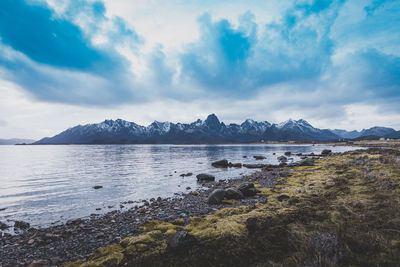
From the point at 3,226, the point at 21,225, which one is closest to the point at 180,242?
the point at 21,225

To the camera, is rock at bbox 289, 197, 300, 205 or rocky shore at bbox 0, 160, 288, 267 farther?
rock at bbox 289, 197, 300, 205

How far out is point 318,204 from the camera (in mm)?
10664

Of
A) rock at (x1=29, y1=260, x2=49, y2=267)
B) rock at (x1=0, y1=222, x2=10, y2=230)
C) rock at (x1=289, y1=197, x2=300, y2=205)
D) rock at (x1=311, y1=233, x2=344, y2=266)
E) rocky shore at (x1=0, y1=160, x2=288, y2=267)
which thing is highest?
rock at (x1=311, y1=233, x2=344, y2=266)

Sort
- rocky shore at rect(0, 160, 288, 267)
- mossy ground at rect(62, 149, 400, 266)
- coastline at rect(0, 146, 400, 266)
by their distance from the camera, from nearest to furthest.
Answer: mossy ground at rect(62, 149, 400, 266) < coastline at rect(0, 146, 400, 266) < rocky shore at rect(0, 160, 288, 267)

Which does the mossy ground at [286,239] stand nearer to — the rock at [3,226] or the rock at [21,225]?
the rock at [21,225]

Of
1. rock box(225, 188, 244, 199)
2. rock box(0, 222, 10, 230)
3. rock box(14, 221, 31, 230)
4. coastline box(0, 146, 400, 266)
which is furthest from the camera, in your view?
rock box(225, 188, 244, 199)

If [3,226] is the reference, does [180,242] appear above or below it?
above

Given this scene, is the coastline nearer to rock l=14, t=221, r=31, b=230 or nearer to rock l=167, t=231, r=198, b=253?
rock l=167, t=231, r=198, b=253

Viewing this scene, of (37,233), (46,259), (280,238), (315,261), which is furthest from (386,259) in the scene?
(37,233)

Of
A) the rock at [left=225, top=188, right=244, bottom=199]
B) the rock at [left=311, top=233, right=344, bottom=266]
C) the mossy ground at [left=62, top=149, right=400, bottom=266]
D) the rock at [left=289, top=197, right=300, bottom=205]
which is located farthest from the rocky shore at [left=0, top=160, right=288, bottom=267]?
the rock at [left=311, top=233, right=344, bottom=266]

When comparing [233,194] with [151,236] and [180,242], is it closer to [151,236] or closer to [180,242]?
[151,236]

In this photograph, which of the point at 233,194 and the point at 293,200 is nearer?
the point at 293,200

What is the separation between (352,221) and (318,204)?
10.3 ft

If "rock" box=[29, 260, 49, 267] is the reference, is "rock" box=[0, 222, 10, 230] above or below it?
below
